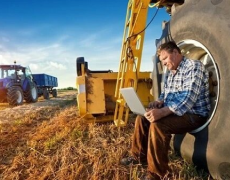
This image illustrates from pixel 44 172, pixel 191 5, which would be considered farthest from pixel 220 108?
pixel 44 172

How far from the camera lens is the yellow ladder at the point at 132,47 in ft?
14.2

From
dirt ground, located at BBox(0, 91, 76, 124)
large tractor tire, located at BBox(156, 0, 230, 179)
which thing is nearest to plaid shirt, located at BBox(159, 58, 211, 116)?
large tractor tire, located at BBox(156, 0, 230, 179)

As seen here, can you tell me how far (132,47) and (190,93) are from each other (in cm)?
228

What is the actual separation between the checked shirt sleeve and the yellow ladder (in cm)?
203

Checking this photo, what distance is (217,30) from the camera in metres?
2.18

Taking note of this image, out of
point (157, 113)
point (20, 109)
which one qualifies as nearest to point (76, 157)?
point (157, 113)

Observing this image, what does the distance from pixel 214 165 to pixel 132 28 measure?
9.33 feet

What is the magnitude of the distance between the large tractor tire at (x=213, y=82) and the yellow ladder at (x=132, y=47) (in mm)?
1621

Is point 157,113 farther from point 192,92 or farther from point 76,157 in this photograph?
point 76,157

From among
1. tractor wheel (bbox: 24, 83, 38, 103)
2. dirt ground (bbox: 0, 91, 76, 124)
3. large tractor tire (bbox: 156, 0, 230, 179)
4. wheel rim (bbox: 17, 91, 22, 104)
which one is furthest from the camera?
tractor wheel (bbox: 24, 83, 38, 103)

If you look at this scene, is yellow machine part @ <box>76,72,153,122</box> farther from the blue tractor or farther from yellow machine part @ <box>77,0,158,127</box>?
the blue tractor

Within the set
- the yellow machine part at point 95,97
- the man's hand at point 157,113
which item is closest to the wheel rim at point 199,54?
the man's hand at point 157,113

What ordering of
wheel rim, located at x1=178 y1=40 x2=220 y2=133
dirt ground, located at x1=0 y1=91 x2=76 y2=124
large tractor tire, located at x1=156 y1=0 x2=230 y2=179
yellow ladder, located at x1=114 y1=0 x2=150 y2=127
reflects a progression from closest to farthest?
large tractor tire, located at x1=156 y1=0 x2=230 y2=179 < wheel rim, located at x1=178 y1=40 x2=220 y2=133 < yellow ladder, located at x1=114 y1=0 x2=150 y2=127 < dirt ground, located at x1=0 y1=91 x2=76 y2=124

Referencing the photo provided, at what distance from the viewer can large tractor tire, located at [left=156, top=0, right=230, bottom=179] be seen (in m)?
2.06
